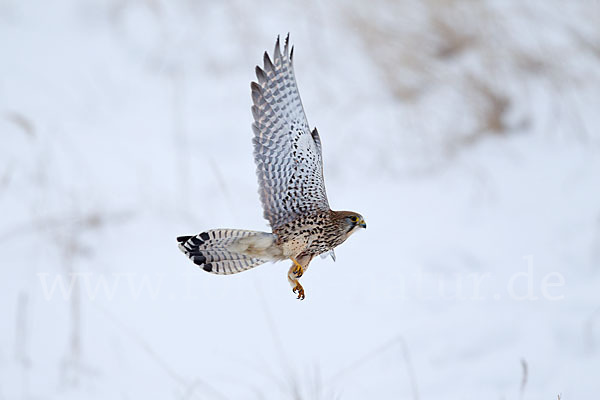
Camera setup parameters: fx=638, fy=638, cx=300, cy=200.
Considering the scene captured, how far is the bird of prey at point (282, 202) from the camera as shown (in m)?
1.32

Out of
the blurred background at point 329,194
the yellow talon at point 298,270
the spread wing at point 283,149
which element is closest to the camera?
the yellow talon at point 298,270

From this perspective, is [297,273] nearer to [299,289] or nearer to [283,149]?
[299,289]

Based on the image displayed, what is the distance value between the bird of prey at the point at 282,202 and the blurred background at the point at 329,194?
1.10 metres

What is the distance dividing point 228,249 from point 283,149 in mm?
331

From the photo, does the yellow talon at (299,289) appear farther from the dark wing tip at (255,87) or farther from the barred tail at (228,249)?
the dark wing tip at (255,87)

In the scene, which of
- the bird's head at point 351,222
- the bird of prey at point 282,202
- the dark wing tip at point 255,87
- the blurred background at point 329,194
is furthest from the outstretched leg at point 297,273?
the blurred background at point 329,194

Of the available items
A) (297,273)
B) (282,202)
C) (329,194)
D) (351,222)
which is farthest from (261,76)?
(329,194)

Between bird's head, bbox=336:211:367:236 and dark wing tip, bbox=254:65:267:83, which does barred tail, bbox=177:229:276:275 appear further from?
dark wing tip, bbox=254:65:267:83

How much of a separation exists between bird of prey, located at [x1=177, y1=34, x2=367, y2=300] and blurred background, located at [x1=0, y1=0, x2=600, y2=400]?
1.10 metres

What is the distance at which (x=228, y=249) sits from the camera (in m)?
1.36

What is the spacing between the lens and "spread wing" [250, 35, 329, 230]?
1430 mm
